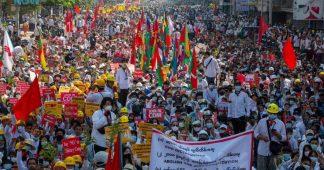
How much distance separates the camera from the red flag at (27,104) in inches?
488

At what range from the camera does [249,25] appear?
44.6 metres

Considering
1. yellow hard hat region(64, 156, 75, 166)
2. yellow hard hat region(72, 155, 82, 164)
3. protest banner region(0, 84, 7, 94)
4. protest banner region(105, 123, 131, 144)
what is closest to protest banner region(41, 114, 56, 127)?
protest banner region(105, 123, 131, 144)

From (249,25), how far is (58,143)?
33.9 metres

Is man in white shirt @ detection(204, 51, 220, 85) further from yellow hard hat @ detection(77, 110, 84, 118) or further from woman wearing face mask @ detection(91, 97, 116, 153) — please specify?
woman wearing face mask @ detection(91, 97, 116, 153)

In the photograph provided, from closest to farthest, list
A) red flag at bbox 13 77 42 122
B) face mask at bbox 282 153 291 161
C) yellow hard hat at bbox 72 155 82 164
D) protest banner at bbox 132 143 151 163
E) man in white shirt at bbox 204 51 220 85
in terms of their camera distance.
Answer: yellow hard hat at bbox 72 155 82 164 < protest banner at bbox 132 143 151 163 < face mask at bbox 282 153 291 161 < red flag at bbox 13 77 42 122 < man in white shirt at bbox 204 51 220 85

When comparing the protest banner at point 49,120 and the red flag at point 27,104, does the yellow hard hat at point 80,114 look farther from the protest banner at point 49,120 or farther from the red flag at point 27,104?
the red flag at point 27,104

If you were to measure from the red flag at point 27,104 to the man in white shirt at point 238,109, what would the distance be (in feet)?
11.8

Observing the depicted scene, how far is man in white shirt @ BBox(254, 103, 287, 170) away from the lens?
11.7m

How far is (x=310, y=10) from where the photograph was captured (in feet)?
103

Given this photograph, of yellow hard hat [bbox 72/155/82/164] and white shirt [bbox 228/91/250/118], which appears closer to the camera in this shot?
yellow hard hat [bbox 72/155/82/164]

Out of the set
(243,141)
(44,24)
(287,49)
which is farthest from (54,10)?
(243,141)

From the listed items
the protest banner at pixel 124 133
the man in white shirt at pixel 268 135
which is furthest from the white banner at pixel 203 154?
the man in white shirt at pixel 268 135

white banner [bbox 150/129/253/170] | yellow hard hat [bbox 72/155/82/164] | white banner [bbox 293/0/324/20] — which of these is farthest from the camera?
white banner [bbox 293/0/324/20]

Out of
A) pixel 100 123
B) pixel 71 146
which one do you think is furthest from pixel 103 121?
pixel 71 146
